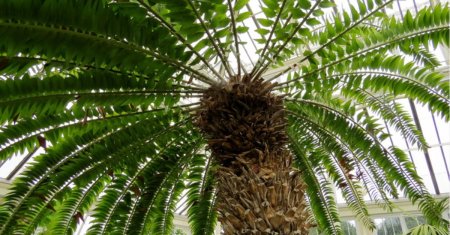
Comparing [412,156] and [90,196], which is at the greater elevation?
[412,156]

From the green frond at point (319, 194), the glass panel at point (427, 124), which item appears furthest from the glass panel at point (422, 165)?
the green frond at point (319, 194)

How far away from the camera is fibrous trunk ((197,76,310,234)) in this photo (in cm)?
239

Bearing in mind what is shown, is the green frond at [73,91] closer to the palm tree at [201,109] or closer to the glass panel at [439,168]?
the palm tree at [201,109]

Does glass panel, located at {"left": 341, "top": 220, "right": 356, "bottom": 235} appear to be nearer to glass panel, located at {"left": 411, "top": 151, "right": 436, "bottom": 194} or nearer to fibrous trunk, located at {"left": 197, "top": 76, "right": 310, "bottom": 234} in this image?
glass panel, located at {"left": 411, "top": 151, "right": 436, "bottom": 194}

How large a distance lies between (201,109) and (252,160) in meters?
0.70

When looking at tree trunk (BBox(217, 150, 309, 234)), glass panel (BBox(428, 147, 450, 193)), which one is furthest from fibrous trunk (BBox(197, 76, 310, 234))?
glass panel (BBox(428, 147, 450, 193))

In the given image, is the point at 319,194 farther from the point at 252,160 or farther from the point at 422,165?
the point at 422,165

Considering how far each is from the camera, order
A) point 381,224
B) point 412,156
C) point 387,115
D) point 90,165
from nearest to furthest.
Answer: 1. point 90,165
2. point 387,115
3. point 412,156
4. point 381,224

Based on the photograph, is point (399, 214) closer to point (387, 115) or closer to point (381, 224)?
point (381, 224)

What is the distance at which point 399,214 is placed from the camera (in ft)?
43.1

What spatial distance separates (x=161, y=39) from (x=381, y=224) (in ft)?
42.2

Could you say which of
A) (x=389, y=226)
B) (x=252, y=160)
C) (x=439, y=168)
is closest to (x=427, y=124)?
(x=439, y=168)

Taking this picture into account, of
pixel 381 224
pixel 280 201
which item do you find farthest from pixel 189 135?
pixel 381 224

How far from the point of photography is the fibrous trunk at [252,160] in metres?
2.39
